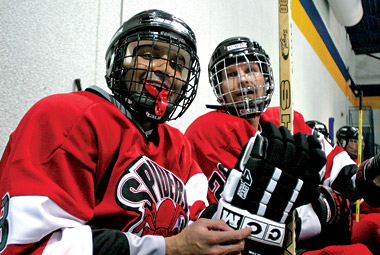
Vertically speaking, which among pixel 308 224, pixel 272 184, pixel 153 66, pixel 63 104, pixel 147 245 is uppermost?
pixel 153 66

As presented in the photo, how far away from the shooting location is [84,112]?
2.06 ft

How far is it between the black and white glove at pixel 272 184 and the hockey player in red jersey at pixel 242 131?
39 cm

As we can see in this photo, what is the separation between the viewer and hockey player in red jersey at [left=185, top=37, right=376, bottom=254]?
3.68 ft

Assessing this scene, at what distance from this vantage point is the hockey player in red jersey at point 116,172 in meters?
0.52

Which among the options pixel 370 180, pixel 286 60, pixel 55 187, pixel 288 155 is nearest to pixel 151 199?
pixel 55 187

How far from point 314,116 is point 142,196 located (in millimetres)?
4338

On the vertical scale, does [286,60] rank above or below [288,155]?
above

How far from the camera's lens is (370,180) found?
1124 millimetres

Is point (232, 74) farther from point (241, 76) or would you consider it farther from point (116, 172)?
point (116, 172)

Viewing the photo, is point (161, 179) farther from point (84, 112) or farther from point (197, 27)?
point (197, 27)

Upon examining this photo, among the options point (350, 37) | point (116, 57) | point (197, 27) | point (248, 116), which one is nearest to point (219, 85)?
point (248, 116)

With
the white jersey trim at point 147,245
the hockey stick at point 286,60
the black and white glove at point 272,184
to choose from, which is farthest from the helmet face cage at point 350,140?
the white jersey trim at point 147,245

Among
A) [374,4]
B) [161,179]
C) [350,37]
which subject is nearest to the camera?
[161,179]

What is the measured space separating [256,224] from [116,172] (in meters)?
0.35
